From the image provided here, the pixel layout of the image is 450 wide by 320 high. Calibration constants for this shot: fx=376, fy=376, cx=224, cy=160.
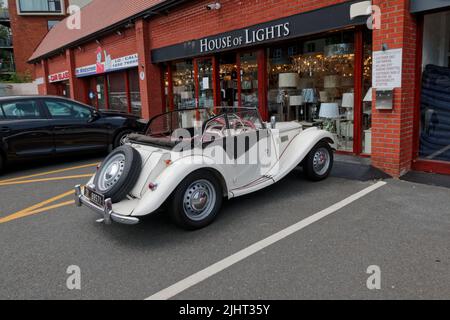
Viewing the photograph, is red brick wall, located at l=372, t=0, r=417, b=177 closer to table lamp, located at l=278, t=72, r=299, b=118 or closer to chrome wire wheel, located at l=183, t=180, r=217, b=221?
table lamp, located at l=278, t=72, r=299, b=118

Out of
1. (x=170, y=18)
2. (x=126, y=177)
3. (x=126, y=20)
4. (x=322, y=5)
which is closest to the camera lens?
(x=126, y=177)

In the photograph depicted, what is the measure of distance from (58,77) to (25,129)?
49.5 ft

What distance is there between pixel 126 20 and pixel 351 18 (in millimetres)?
8557

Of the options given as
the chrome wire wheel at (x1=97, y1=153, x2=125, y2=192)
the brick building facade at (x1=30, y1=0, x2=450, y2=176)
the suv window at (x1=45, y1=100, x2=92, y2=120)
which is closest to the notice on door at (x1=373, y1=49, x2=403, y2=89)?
the brick building facade at (x1=30, y1=0, x2=450, y2=176)

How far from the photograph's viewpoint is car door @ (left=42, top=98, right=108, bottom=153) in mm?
8133

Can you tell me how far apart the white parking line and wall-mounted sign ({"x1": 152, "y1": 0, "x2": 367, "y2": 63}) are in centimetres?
337

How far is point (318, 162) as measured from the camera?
19.4 feet

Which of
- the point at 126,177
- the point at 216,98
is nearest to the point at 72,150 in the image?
the point at 216,98

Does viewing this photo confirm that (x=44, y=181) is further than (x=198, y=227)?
Yes

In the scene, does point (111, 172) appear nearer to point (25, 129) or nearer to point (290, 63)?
point (25, 129)

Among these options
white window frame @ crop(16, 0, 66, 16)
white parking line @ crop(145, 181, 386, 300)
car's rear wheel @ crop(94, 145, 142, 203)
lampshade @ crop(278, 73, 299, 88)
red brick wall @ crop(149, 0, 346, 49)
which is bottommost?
white parking line @ crop(145, 181, 386, 300)

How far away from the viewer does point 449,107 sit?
6008mm
